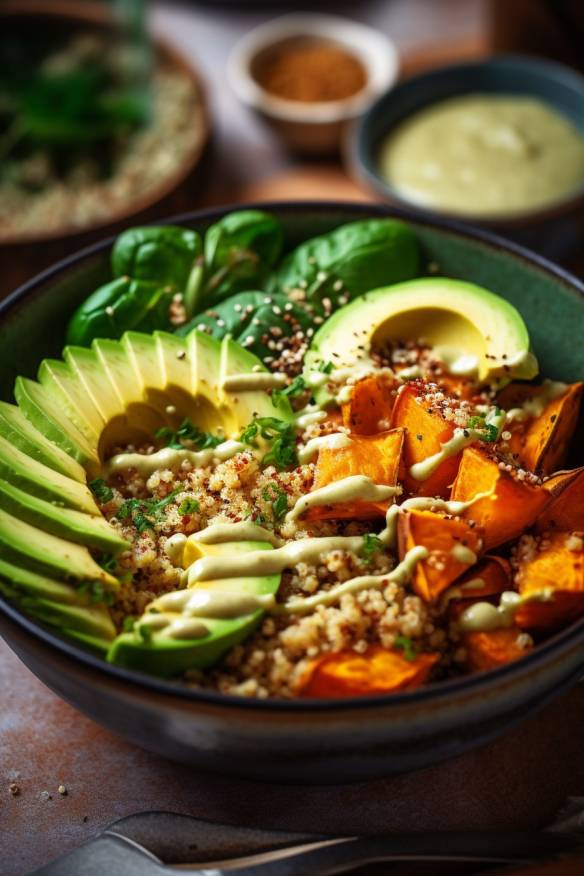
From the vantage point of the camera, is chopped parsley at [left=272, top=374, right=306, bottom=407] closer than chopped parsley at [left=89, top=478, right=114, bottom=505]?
No

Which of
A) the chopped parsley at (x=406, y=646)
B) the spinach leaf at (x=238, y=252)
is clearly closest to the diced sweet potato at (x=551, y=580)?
the chopped parsley at (x=406, y=646)

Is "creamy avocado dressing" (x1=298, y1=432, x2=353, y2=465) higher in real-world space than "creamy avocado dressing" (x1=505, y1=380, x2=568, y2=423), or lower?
higher

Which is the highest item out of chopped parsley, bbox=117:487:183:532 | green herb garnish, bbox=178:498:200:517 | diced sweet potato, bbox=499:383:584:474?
green herb garnish, bbox=178:498:200:517

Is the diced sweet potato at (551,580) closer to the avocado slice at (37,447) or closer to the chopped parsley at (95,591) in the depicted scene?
the chopped parsley at (95,591)

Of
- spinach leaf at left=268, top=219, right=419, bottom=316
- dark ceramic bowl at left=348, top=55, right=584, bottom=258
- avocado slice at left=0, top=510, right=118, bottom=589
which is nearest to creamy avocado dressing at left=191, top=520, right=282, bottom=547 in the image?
avocado slice at left=0, top=510, right=118, bottom=589

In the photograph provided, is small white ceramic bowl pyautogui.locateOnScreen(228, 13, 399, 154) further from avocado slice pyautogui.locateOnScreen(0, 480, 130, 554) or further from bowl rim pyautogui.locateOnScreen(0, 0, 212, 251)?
avocado slice pyautogui.locateOnScreen(0, 480, 130, 554)

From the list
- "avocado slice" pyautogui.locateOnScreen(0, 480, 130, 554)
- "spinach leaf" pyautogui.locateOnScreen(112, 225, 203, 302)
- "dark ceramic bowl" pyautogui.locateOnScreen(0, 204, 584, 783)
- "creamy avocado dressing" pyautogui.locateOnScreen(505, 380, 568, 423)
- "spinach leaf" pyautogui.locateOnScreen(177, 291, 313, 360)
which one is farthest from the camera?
"spinach leaf" pyautogui.locateOnScreen(112, 225, 203, 302)

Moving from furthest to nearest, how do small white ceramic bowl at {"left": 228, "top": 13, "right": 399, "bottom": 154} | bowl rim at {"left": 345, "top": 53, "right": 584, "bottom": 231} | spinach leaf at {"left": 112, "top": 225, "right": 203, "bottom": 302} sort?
small white ceramic bowl at {"left": 228, "top": 13, "right": 399, "bottom": 154}
bowl rim at {"left": 345, "top": 53, "right": 584, "bottom": 231}
spinach leaf at {"left": 112, "top": 225, "right": 203, "bottom": 302}
